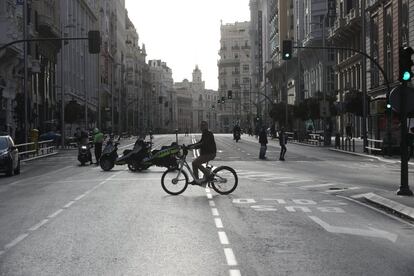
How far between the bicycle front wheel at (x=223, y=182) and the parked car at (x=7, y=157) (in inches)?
436

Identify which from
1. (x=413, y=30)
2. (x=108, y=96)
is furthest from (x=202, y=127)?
(x=108, y=96)

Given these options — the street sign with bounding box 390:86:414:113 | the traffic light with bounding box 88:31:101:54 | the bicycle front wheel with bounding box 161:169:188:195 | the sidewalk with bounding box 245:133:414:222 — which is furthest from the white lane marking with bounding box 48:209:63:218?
the traffic light with bounding box 88:31:101:54

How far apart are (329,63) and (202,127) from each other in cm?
7303

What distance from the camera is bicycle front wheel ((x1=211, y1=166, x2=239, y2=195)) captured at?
17.2 metres

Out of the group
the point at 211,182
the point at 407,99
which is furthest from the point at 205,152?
the point at 407,99

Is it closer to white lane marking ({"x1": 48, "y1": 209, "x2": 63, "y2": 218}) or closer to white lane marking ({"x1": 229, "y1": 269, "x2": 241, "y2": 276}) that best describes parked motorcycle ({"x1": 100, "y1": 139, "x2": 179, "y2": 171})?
white lane marking ({"x1": 48, "y1": 209, "x2": 63, "y2": 218})

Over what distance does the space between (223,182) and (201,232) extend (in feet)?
20.9

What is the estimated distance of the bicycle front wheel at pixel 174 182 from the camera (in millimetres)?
17219

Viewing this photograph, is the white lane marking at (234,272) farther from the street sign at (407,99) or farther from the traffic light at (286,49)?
the traffic light at (286,49)

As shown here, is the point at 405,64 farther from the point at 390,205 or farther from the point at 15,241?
the point at 15,241

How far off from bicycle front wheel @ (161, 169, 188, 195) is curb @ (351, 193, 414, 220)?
13.2 feet

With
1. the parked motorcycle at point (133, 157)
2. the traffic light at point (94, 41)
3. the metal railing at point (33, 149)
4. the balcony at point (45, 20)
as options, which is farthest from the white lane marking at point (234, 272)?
the balcony at point (45, 20)

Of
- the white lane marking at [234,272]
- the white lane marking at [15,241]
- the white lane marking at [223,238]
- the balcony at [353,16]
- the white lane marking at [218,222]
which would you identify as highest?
the balcony at [353,16]

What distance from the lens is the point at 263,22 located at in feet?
557
